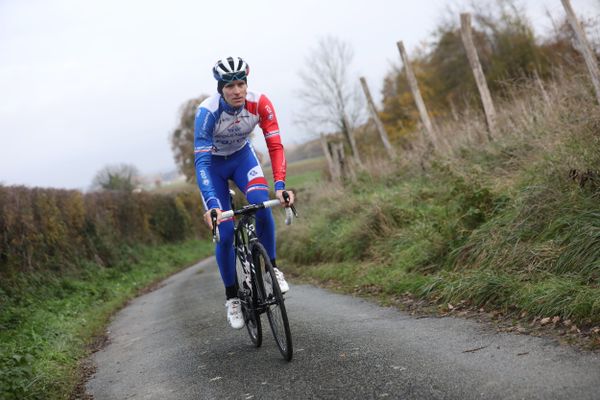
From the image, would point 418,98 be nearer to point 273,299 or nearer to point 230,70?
point 230,70

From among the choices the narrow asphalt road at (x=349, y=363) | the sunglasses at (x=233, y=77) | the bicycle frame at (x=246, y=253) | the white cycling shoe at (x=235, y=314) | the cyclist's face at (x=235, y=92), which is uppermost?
the sunglasses at (x=233, y=77)

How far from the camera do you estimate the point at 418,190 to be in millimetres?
11227

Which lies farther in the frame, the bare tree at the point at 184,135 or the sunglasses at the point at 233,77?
the bare tree at the point at 184,135

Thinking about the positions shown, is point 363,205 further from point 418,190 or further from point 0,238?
point 0,238

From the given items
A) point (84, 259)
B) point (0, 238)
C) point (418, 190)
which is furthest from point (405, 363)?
point (84, 259)

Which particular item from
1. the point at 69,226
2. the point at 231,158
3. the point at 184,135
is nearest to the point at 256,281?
the point at 231,158

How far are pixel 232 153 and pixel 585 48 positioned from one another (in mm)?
6439

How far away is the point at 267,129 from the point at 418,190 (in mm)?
5941

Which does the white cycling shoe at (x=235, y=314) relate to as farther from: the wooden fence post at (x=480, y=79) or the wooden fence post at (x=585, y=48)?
the wooden fence post at (x=480, y=79)

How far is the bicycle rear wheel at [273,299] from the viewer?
189 inches

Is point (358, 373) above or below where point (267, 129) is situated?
below

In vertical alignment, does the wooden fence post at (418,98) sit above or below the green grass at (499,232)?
above

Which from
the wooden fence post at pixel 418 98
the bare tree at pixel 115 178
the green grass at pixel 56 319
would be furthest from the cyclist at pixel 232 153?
the bare tree at pixel 115 178

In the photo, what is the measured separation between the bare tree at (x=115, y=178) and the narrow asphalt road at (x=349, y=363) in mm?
40548
